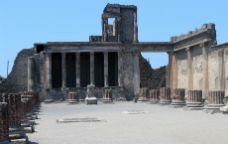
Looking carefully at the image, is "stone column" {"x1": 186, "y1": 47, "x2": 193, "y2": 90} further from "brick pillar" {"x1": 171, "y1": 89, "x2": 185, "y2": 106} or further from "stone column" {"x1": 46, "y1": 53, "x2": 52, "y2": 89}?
"stone column" {"x1": 46, "y1": 53, "x2": 52, "y2": 89}

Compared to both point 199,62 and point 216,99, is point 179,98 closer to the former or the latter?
point 216,99

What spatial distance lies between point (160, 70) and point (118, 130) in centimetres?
4115

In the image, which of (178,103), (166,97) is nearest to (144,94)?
(166,97)

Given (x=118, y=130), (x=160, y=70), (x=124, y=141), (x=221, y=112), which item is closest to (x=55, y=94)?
(x=160, y=70)

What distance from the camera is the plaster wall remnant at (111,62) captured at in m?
39.7

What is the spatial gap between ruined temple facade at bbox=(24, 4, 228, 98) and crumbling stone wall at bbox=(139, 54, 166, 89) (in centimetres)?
603

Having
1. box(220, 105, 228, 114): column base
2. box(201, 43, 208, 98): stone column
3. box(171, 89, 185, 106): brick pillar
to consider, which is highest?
box(201, 43, 208, 98): stone column

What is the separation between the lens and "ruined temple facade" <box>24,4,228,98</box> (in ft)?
129

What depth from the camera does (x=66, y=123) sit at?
17.3 metres

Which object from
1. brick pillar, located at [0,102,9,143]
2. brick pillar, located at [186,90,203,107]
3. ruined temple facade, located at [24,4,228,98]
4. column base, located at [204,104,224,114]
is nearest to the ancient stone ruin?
ruined temple facade, located at [24,4,228,98]

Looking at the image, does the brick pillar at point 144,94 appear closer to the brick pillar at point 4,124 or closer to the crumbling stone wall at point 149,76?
the crumbling stone wall at point 149,76

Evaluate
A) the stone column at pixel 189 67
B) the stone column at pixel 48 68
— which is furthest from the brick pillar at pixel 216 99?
the stone column at pixel 48 68

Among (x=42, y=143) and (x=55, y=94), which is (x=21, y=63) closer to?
(x=55, y=94)

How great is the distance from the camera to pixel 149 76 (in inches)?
2110
